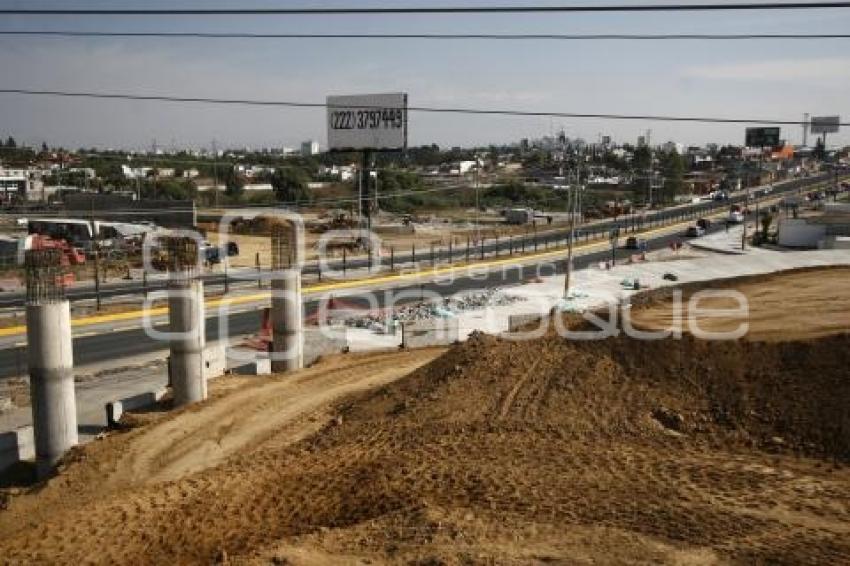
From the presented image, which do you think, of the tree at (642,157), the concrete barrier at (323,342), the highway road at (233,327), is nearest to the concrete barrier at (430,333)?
the concrete barrier at (323,342)

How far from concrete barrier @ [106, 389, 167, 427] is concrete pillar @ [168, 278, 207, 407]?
1.01 metres

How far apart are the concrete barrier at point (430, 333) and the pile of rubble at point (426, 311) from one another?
0.70 metres

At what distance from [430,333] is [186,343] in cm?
1230

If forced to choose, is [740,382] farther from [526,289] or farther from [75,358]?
[526,289]

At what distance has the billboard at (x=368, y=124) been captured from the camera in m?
57.2

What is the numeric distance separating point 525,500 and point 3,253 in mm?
46347

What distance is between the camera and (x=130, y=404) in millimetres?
19328

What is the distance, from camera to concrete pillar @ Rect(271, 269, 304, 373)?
73.7 ft

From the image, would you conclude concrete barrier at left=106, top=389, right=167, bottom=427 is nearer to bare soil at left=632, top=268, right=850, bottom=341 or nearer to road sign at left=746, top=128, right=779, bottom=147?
bare soil at left=632, top=268, right=850, bottom=341

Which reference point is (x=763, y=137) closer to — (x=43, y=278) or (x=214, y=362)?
(x=214, y=362)

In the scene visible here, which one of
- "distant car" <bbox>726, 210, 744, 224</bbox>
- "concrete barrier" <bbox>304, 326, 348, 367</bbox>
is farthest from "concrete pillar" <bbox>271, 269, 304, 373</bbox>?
"distant car" <bbox>726, 210, 744, 224</bbox>

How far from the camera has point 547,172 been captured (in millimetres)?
172000

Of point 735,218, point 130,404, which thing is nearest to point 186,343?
point 130,404

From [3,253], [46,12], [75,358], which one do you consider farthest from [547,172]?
[46,12]
